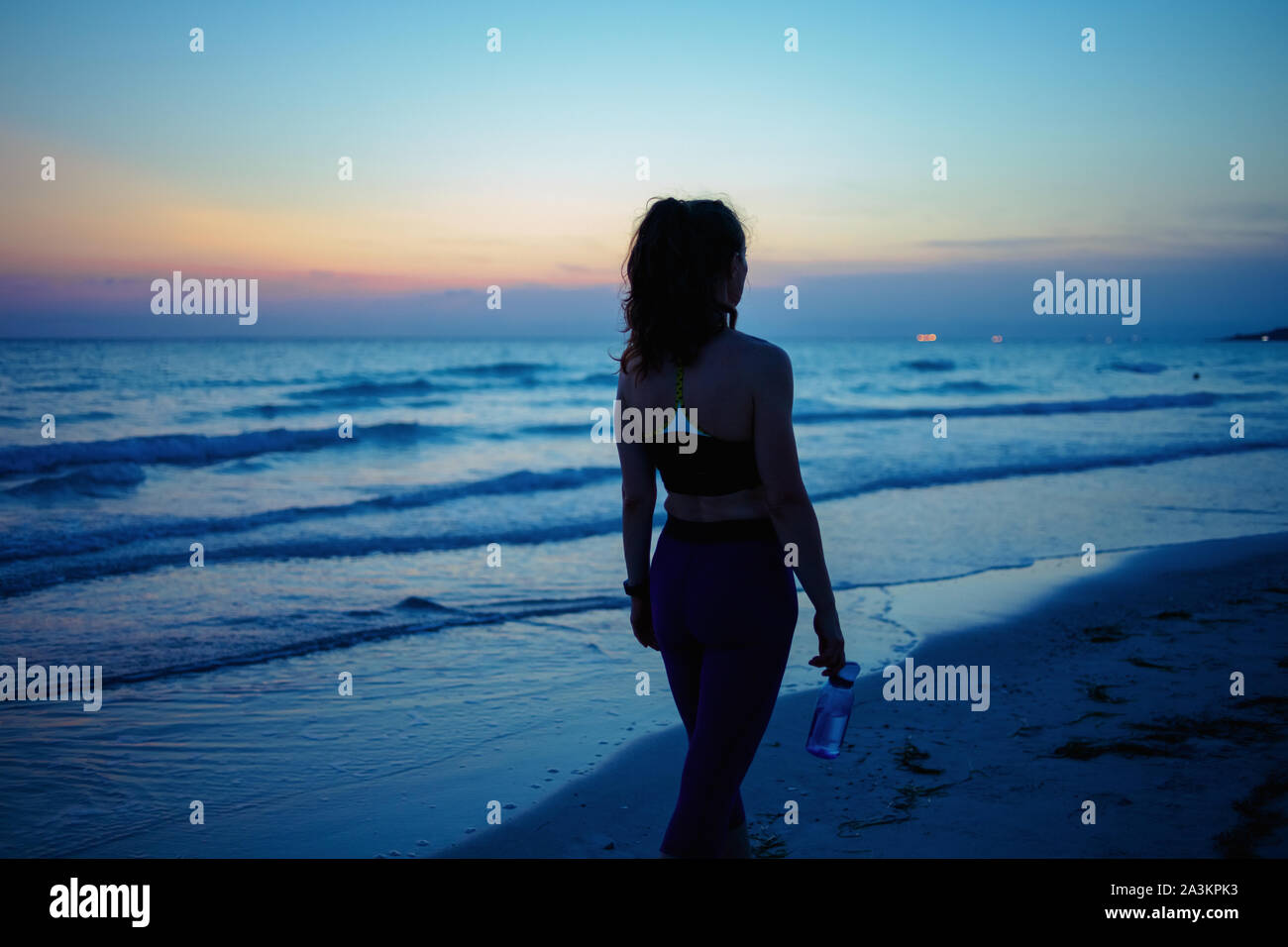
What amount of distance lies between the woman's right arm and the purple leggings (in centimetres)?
6

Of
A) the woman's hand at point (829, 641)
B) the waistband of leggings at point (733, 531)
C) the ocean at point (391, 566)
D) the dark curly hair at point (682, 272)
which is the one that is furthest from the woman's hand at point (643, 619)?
the ocean at point (391, 566)

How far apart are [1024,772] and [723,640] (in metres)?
2.54

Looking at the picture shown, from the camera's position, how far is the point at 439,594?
8.24 m

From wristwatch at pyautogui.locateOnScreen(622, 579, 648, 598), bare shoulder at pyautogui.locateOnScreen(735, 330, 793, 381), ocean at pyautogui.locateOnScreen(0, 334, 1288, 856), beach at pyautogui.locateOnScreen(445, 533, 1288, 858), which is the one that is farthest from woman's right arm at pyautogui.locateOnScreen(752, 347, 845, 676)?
ocean at pyautogui.locateOnScreen(0, 334, 1288, 856)

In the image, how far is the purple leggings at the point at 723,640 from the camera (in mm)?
2369

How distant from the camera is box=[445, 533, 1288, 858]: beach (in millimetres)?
3580

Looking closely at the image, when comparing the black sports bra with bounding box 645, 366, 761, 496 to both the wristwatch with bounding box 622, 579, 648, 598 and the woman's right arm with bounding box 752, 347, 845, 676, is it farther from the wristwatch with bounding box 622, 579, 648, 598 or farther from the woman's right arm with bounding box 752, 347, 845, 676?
the wristwatch with bounding box 622, 579, 648, 598

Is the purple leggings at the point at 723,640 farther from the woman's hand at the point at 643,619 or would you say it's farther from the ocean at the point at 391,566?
the ocean at the point at 391,566

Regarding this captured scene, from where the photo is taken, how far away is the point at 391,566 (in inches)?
372

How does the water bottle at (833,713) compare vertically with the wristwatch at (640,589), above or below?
below

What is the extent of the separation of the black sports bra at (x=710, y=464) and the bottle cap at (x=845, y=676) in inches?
24.2

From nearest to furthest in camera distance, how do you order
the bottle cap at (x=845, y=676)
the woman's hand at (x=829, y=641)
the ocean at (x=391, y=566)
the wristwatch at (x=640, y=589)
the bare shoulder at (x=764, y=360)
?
the bare shoulder at (x=764, y=360)
the woman's hand at (x=829, y=641)
the bottle cap at (x=845, y=676)
the wristwatch at (x=640, y=589)
the ocean at (x=391, y=566)

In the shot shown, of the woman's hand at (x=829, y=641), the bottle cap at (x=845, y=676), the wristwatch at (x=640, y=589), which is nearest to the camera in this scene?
the woman's hand at (x=829, y=641)
